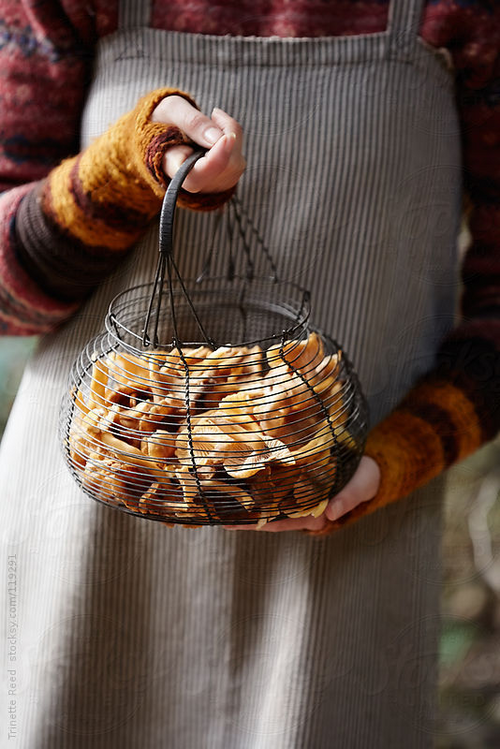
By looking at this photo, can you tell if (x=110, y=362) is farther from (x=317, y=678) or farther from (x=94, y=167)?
(x=317, y=678)

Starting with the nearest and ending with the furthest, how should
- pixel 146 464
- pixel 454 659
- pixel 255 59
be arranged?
pixel 146 464 → pixel 255 59 → pixel 454 659

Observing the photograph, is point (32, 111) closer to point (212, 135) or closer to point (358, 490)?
point (212, 135)

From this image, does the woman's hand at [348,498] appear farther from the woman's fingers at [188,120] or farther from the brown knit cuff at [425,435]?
the woman's fingers at [188,120]

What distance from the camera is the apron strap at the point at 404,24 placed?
41cm

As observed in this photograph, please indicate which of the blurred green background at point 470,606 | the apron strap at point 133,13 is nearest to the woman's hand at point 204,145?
the apron strap at point 133,13

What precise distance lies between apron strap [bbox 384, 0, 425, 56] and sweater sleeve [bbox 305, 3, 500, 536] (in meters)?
0.01

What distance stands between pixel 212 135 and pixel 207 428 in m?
0.14

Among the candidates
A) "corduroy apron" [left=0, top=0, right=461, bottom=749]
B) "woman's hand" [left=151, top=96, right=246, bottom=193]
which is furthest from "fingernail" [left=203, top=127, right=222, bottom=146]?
"corduroy apron" [left=0, top=0, right=461, bottom=749]

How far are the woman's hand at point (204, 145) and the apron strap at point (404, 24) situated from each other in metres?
0.17

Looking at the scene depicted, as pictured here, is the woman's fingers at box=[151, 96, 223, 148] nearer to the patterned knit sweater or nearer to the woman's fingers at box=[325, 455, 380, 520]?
the patterned knit sweater

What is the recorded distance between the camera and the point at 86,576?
1.48 ft

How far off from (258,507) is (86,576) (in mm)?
208

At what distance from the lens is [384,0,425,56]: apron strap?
0.41 meters

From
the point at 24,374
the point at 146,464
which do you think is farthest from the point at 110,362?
the point at 24,374
